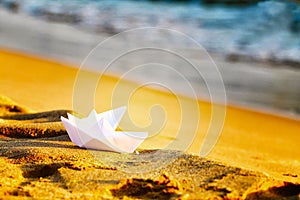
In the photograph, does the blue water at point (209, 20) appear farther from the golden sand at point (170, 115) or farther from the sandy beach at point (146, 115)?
the golden sand at point (170, 115)

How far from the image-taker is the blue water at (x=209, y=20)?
7367 millimetres

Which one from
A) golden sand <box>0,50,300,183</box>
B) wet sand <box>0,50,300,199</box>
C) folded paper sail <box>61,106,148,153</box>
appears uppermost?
folded paper sail <box>61,106,148,153</box>

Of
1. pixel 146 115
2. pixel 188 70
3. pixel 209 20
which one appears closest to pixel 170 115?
pixel 146 115

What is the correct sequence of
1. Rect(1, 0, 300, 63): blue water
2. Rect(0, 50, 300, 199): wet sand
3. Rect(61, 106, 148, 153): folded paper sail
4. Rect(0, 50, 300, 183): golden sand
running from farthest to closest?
Rect(1, 0, 300, 63): blue water
Rect(0, 50, 300, 183): golden sand
Rect(61, 106, 148, 153): folded paper sail
Rect(0, 50, 300, 199): wet sand

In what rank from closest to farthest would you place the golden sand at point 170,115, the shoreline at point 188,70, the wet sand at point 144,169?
the wet sand at point 144,169 → the golden sand at point 170,115 → the shoreline at point 188,70

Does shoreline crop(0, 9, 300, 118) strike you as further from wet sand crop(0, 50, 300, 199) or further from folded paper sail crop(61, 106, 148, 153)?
folded paper sail crop(61, 106, 148, 153)

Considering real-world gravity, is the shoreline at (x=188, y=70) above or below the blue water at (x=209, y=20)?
below

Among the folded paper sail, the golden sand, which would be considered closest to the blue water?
the golden sand

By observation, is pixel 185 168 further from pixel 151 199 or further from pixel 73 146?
pixel 73 146

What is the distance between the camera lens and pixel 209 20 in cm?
894

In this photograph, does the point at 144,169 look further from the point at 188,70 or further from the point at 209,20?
the point at 209,20

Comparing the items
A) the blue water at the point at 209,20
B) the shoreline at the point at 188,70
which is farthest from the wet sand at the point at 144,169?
the blue water at the point at 209,20

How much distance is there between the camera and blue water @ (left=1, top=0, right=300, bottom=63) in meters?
7.37

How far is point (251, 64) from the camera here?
22.2ft
